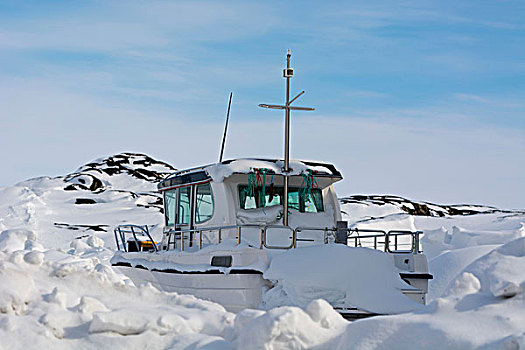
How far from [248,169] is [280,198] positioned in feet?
2.76

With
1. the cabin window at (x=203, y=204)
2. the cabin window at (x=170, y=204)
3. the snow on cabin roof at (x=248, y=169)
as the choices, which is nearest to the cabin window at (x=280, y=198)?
the snow on cabin roof at (x=248, y=169)

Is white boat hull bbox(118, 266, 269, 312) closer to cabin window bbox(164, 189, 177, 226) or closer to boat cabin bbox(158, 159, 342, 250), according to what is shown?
boat cabin bbox(158, 159, 342, 250)

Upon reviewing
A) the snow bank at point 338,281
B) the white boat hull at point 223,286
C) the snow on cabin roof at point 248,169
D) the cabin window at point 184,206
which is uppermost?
the snow on cabin roof at point 248,169

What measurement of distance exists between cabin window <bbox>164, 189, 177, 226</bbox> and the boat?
0.8 inches

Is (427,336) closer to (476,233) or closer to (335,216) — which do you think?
(335,216)

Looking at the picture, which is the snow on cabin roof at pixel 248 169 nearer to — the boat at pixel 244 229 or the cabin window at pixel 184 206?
the boat at pixel 244 229

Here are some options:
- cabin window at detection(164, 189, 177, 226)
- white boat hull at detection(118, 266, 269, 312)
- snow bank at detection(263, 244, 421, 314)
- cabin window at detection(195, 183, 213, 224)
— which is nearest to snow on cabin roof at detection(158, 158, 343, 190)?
cabin window at detection(195, 183, 213, 224)

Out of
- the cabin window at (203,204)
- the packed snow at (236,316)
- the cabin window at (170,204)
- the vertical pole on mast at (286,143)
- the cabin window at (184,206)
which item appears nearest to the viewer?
the packed snow at (236,316)

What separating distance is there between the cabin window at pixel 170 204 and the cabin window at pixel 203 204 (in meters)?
0.98

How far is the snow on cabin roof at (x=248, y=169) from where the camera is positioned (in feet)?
39.6

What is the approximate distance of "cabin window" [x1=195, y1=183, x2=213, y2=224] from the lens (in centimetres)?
1241

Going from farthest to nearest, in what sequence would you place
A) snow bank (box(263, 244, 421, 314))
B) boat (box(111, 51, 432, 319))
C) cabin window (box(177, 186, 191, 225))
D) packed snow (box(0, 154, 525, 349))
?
cabin window (box(177, 186, 191, 225)) → boat (box(111, 51, 432, 319)) → snow bank (box(263, 244, 421, 314)) → packed snow (box(0, 154, 525, 349))

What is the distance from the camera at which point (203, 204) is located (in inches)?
497

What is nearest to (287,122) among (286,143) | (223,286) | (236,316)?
(286,143)
